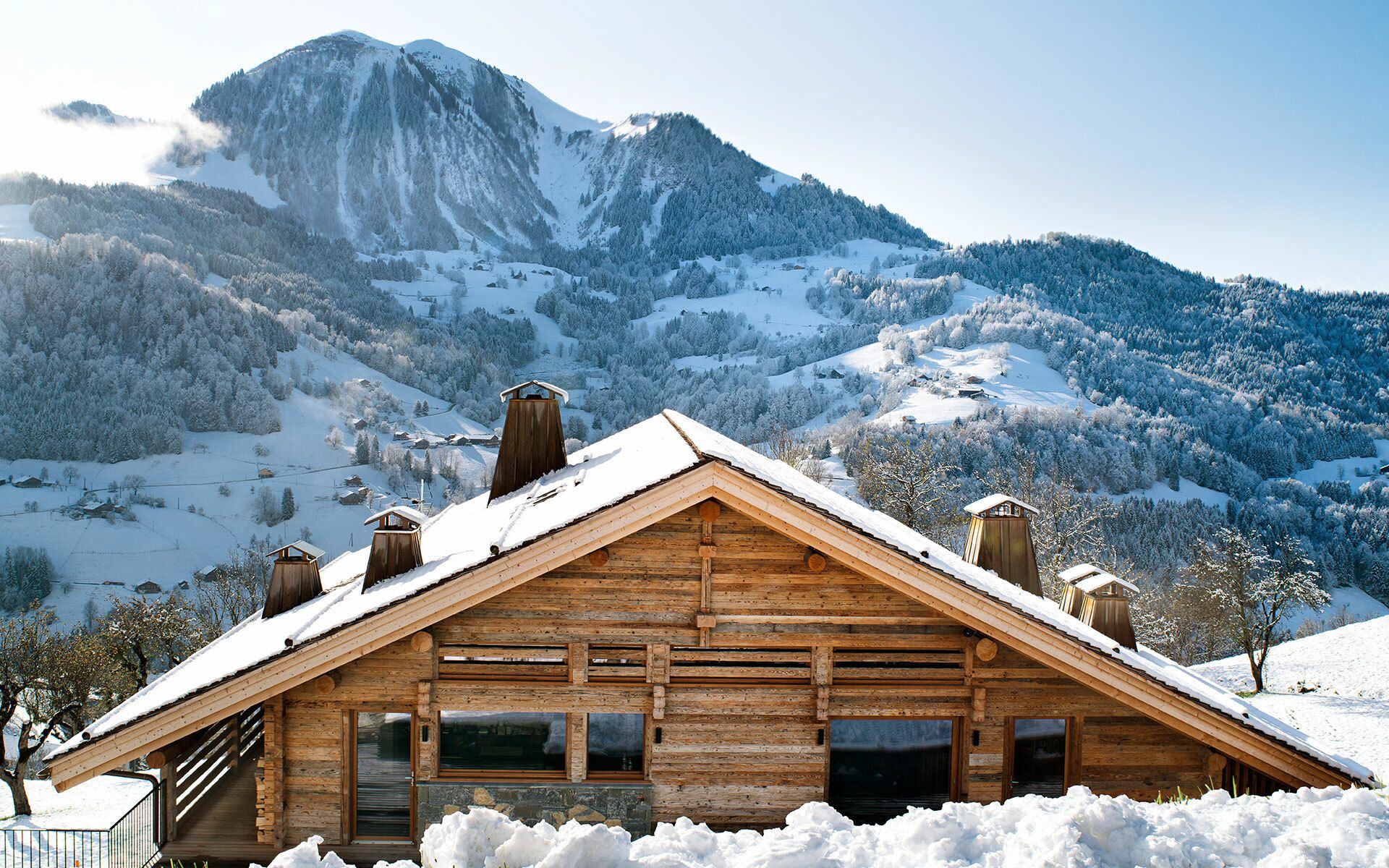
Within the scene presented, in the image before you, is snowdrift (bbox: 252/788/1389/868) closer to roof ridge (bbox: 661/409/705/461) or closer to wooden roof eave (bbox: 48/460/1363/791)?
wooden roof eave (bbox: 48/460/1363/791)

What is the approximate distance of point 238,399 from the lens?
110 m

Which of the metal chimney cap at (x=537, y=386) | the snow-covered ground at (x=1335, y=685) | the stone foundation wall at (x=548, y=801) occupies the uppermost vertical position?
the metal chimney cap at (x=537, y=386)

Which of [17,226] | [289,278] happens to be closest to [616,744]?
[17,226]

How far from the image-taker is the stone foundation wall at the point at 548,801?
9.23 meters

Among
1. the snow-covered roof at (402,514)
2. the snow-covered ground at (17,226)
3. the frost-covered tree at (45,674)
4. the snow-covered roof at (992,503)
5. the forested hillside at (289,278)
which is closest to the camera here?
the snow-covered roof at (402,514)

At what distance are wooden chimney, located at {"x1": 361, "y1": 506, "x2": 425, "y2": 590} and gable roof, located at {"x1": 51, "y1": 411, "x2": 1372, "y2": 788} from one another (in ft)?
1.18

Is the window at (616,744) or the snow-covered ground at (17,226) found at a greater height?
the snow-covered ground at (17,226)

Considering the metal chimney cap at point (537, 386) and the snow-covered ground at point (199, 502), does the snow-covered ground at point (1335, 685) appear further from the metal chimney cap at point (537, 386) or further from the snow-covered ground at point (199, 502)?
the snow-covered ground at point (199, 502)

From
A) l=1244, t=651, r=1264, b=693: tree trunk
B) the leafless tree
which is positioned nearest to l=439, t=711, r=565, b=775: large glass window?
the leafless tree

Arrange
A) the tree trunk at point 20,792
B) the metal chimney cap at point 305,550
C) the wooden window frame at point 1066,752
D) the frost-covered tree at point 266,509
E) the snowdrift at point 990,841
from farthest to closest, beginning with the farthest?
the frost-covered tree at point 266,509 < the tree trunk at point 20,792 < the metal chimney cap at point 305,550 < the wooden window frame at point 1066,752 < the snowdrift at point 990,841

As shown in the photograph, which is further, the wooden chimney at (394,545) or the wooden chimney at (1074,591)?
the wooden chimney at (1074,591)

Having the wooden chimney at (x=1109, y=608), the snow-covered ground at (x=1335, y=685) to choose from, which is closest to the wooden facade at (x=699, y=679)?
the wooden chimney at (x=1109, y=608)

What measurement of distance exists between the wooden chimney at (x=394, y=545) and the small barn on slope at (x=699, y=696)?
1.15 metres

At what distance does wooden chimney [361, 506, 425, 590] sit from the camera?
1106 centimetres
